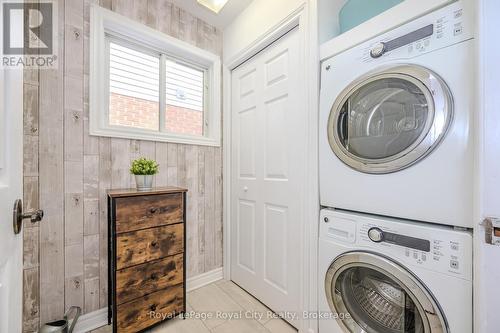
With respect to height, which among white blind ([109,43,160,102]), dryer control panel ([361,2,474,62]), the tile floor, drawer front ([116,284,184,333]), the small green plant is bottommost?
the tile floor

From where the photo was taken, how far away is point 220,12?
1.94 metres

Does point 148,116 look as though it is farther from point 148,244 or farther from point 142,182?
point 148,244

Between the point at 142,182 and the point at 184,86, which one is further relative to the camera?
the point at 184,86

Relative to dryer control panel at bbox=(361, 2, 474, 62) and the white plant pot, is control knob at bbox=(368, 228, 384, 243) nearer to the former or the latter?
dryer control panel at bbox=(361, 2, 474, 62)

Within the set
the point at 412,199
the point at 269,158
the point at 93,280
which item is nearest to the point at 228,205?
the point at 269,158

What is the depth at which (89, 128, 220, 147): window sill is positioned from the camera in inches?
60.9

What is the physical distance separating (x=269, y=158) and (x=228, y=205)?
0.73 meters

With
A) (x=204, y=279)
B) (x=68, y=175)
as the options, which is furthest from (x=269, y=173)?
(x=68, y=175)

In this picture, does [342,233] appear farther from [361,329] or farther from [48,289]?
[48,289]

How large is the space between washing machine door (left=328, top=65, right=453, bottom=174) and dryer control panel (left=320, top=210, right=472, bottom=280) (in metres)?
0.25

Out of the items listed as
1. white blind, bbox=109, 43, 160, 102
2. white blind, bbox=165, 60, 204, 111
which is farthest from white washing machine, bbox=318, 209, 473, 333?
white blind, bbox=109, 43, 160, 102

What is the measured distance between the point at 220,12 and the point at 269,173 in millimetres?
1528

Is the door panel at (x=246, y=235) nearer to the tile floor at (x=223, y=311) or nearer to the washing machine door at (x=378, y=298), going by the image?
the tile floor at (x=223, y=311)

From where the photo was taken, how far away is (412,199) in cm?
91
